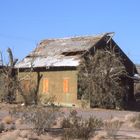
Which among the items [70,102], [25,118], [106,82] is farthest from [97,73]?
[25,118]

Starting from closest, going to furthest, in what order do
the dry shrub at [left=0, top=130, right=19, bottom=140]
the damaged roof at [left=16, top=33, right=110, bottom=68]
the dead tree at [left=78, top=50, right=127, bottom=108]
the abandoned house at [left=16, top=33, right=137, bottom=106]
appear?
1. the dry shrub at [left=0, top=130, right=19, bottom=140]
2. the dead tree at [left=78, top=50, right=127, bottom=108]
3. the abandoned house at [left=16, top=33, right=137, bottom=106]
4. the damaged roof at [left=16, top=33, right=110, bottom=68]

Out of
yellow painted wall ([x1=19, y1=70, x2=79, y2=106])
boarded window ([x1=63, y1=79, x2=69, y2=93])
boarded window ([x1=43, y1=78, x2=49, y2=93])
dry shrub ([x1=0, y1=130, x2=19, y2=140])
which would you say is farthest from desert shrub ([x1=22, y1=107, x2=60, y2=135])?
boarded window ([x1=43, y1=78, x2=49, y2=93])

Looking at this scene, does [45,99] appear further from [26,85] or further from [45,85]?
[26,85]

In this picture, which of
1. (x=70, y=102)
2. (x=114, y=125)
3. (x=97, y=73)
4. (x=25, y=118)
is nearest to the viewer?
(x=114, y=125)

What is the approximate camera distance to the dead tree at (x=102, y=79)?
35875 millimetres

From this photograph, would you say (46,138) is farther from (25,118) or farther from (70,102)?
(70,102)

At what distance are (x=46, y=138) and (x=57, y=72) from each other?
22.2 metres

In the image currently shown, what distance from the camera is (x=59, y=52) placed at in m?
41.5

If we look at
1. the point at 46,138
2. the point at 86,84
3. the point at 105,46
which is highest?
the point at 105,46

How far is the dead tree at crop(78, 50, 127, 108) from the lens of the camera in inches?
1412

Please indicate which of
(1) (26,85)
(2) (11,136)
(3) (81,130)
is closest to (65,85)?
(1) (26,85)

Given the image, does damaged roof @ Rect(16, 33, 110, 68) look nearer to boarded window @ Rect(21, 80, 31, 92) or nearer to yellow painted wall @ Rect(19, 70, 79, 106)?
yellow painted wall @ Rect(19, 70, 79, 106)

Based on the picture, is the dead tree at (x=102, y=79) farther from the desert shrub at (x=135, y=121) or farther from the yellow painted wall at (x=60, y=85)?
the desert shrub at (x=135, y=121)

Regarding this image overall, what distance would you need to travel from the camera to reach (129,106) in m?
41.2
